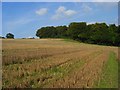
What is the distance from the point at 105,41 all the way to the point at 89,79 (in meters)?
85.9

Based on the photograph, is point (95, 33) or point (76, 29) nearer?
point (95, 33)

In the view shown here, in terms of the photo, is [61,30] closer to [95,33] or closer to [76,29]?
[76,29]

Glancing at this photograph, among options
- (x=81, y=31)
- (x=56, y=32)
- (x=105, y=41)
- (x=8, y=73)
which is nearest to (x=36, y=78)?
(x=8, y=73)

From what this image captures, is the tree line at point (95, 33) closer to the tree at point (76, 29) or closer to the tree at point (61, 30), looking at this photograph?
the tree at point (76, 29)

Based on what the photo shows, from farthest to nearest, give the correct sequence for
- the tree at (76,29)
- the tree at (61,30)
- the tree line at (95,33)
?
the tree at (61,30) < the tree at (76,29) < the tree line at (95,33)

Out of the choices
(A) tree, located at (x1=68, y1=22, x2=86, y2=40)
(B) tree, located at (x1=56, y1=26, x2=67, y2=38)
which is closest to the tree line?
(A) tree, located at (x1=68, y1=22, x2=86, y2=40)

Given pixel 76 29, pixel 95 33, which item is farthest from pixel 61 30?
pixel 95 33

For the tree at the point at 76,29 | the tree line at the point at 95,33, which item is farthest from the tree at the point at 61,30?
the tree at the point at 76,29

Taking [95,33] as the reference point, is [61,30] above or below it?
above

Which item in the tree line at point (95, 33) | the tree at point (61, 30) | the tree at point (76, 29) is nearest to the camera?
the tree line at point (95, 33)

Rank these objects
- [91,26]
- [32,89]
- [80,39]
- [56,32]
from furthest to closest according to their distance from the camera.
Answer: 1. [56,32]
2. [91,26]
3. [80,39]
4. [32,89]

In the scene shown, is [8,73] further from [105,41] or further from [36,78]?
[105,41]

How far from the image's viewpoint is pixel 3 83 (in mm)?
13258

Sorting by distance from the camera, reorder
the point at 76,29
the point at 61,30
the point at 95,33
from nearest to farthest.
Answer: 1. the point at 95,33
2. the point at 76,29
3. the point at 61,30
